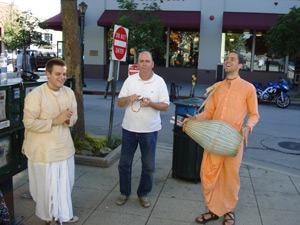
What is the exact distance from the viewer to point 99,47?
2141cm

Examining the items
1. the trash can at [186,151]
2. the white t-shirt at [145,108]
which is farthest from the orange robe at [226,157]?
the trash can at [186,151]

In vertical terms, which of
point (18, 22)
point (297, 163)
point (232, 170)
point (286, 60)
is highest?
point (18, 22)

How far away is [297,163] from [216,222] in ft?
11.5

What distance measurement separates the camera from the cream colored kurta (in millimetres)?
3127

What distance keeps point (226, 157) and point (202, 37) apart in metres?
17.7

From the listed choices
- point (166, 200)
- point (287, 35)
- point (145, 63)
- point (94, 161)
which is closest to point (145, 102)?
point (145, 63)

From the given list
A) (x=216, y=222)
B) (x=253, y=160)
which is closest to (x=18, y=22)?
(x=253, y=160)

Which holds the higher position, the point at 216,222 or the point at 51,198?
the point at 51,198

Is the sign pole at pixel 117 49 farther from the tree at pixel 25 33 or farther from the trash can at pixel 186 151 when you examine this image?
the tree at pixel 25 33

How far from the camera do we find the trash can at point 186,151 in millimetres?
4719

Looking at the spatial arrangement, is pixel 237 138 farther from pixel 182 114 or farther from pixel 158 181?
pixel 158 181

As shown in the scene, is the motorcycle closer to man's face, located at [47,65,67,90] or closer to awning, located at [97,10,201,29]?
awning, located at [97,10,201,29]

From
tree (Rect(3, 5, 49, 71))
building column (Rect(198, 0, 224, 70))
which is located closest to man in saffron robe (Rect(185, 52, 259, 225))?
building column (Rect(198, 0, 224, 70))

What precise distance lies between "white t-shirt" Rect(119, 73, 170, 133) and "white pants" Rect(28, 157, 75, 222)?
877mm
